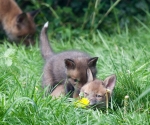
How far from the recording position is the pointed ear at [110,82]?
623 cm

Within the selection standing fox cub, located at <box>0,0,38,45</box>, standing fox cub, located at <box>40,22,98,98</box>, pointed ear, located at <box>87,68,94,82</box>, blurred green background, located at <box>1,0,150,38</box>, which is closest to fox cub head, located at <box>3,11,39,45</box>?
standing fox cub, located at <box>0,0,38,45</box>

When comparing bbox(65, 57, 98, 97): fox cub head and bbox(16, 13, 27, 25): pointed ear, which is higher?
bbox(65, 57, 98, 97): fox cub head

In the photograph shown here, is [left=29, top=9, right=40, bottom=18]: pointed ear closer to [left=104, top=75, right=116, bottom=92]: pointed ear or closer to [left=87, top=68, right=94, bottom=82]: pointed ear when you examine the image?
[left=87, top=68, right=94, bottom=82]: pointed ear

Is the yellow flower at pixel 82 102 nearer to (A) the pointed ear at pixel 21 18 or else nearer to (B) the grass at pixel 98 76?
(B) the grass at pixel 98 76

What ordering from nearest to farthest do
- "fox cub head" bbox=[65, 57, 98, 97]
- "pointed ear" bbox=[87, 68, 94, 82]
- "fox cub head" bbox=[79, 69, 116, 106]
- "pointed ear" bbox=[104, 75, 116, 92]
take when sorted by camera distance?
"fox cub head" bbox=[79, 69, 116, 106] < "pointed ear" bbox=[104, 75, 116, 92] < "pointed ear" bbox=[87, 68, 94, 82] < "fox cub head" bbox=[65, 57, 98, 97]

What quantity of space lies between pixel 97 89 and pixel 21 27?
501 centimetres

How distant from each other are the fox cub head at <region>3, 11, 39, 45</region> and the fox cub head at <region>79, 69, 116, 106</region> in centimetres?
451

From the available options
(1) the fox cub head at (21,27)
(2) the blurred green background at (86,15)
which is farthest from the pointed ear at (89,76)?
(1) the fox cub head at (21,27)

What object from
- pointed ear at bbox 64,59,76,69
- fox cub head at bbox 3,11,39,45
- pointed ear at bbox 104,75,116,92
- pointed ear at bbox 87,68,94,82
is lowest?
fox cub head at bbox 3,11,39,45

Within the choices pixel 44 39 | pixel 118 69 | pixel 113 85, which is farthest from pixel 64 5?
pixel 113 85

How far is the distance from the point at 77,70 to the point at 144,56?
1459 millimetres

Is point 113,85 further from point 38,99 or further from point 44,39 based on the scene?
point 44,39

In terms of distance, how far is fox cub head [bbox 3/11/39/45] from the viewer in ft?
35.0

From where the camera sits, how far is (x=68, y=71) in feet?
22.1
